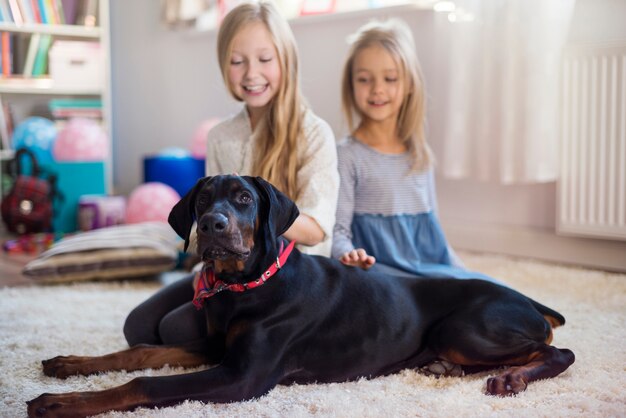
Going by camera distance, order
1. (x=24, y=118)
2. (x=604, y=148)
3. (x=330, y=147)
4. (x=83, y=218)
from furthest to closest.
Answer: (x=24, y=118), (x=83, y=218), (x=604, y=148), (x=330, y=147)

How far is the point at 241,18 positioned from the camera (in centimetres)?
228

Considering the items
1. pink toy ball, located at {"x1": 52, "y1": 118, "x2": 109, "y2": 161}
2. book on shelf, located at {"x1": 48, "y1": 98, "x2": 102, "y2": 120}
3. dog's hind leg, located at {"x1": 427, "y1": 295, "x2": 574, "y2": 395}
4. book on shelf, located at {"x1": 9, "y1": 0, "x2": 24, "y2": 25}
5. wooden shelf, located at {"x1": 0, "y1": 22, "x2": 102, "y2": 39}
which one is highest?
book on shelf, located at {"x1": 9, "y1": 0, "x2": 24, "y2": 25}

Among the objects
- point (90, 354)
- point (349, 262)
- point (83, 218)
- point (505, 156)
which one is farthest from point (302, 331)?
point (83, 218)

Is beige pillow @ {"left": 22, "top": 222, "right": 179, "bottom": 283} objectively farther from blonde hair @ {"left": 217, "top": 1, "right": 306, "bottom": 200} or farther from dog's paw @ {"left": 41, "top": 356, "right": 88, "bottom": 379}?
dog's paw @ {"left": 41, "top": 356, "right": 88, "bottom": 379}

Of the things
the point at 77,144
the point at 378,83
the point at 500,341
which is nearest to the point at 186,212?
the point at 500,341

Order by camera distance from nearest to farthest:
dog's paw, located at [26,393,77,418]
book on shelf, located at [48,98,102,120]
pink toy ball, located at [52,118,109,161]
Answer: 1. dog's paw, located at [26,393,77,418]
2. pink toy ball, located at [52,118,109,161]
3. book on shelf, located at [48,98,102,120]

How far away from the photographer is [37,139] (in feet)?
16.1

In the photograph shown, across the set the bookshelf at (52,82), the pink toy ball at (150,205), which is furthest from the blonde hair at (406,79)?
the bookshelf at (52,82)

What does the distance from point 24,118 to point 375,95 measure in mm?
3814

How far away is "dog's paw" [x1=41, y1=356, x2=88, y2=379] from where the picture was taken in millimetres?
1788

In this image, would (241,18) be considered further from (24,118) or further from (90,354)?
(24,118)

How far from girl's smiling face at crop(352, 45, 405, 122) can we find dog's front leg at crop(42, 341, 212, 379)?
1192 millimetres

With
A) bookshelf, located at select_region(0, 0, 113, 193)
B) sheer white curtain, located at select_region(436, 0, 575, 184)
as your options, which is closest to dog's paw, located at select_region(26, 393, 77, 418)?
sheer white curtain, located at select_region(436, 0, 575, 184)

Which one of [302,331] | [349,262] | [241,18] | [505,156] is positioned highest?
[241,18]
